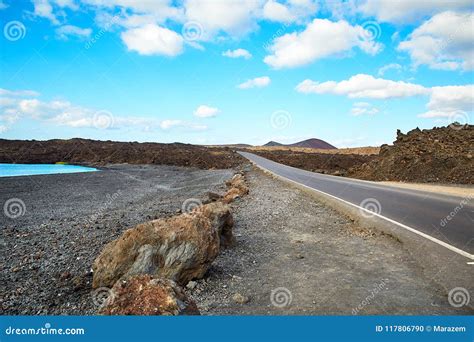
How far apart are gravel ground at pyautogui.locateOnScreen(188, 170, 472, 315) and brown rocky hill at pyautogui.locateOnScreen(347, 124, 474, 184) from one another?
1890 centimetres

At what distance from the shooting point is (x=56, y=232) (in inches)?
492

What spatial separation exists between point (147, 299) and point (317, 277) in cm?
360

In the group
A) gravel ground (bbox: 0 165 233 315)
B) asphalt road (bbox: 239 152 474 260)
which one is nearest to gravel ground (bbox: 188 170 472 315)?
asphalt road (bbox: 239 152 474 260)

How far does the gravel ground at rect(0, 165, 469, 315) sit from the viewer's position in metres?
5.65

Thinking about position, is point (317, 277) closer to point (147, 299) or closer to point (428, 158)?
point (147, 299)

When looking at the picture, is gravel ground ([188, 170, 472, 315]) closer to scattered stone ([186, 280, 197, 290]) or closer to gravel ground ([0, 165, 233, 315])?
scattered stone ([186, 280, 197, 290])

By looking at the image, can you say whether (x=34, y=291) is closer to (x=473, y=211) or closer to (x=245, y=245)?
(x=245, y=245)

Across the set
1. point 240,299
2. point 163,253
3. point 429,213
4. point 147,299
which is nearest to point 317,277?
point 240,299

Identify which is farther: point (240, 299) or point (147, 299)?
point (240, 299)

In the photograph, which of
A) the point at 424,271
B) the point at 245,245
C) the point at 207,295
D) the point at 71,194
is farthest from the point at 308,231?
the point at 71,194

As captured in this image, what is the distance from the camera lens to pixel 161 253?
6.68 metres

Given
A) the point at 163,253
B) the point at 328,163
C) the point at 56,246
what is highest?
the point at 163,253

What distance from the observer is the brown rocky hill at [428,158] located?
26580 millimetres

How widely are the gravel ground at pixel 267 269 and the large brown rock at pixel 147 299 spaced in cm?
146
